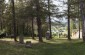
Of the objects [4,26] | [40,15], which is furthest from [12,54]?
[4,26]

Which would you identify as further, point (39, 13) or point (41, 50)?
point (39, 13)

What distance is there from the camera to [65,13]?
118 feet

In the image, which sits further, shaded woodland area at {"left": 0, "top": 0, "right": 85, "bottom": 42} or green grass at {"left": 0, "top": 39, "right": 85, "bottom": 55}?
shaded woodland area at {"left": 0, "top": 0, "right": 85, "bottom": 42}

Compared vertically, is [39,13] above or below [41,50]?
above

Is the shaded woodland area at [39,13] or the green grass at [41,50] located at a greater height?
the shaded woodland area at [39,13]

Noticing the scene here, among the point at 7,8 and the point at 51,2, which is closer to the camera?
the point at 51,2

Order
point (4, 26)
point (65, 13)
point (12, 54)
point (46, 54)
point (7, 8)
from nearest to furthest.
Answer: point (12, 54), point (46, 54), point (65, 13), point (7, 8), point (4, 26)

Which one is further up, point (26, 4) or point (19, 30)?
point (26, 4)

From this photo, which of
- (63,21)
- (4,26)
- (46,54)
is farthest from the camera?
(4,26)

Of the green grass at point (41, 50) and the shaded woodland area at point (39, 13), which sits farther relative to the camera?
the shaded woodland area at point (39, 13)

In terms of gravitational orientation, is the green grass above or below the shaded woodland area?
below

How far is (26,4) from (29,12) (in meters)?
1.81

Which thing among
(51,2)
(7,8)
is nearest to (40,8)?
(51,2)

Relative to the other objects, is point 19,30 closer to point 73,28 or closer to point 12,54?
point 73,28
